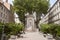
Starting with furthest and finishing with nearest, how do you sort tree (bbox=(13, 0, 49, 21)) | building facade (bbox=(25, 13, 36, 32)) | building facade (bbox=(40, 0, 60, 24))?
1. tree (bbox=(13, 0, 49, 21))
2. building facade (bbox=(25, 13, 36, 32))
3. building facade (bbox=(40, 0, 60, 24))

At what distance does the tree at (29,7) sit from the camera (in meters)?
64.8

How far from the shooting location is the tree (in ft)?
212

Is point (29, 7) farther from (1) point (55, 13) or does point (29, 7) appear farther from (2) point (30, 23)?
(1) point (55, 13)

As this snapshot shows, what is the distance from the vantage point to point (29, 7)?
65312 millimetres

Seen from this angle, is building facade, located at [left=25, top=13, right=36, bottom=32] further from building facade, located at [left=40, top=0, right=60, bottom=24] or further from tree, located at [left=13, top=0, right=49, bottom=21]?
building facade, located at [left=40, top=0, right=60, bottom=24]

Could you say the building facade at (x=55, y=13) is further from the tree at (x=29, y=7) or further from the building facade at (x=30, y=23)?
the building facade at (x=30, y=23)

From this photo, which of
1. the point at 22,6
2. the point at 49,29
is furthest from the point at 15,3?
the point at 49,29

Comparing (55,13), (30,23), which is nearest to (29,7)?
(30,23)

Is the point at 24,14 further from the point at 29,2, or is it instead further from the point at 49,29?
the point at 49,29

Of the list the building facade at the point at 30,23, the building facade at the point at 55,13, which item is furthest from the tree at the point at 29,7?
the building facade at the point at 55,13

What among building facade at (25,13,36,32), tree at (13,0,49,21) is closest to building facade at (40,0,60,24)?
tree at (13,0,49,21)

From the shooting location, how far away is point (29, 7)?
65.3m

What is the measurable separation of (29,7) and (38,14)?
4484 millimetres

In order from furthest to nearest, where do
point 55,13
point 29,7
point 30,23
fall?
point 29,7 → point 55,13 → point 30,23
